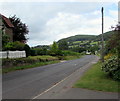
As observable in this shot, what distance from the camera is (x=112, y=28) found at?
39.4 ft

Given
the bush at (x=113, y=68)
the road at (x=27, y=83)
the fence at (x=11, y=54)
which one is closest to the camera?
the road at (x=27, y=83)

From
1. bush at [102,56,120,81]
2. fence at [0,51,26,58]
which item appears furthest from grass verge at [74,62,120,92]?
fence at [0,51,26,58]

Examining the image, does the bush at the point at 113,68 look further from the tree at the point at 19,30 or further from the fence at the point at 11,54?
the tree at the point at 19,30

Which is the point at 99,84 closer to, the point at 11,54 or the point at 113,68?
the point at 113,68

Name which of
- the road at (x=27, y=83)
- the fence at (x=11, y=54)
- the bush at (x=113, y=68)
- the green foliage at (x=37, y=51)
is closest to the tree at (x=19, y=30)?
the green foliage at (x=37, y=51)

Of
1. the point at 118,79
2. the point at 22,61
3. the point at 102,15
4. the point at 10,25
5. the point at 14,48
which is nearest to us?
the point at 118,79

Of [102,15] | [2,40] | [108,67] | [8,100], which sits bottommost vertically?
[8,100]

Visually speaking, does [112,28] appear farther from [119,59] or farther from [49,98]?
[49,98]

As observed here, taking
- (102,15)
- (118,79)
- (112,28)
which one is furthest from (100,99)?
(102,15)

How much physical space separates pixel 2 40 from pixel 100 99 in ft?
48.8

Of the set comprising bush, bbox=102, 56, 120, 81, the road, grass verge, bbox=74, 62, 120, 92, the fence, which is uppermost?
the fence

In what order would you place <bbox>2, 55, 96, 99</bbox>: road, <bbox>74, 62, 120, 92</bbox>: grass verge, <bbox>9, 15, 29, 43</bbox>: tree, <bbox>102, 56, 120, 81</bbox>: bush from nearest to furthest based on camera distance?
1. <bbox>2, 55, 96, 99</bbox>: road
2. <bbox>74, 62, 120, 92</bbox>: grass verge
3. <bbox>102, 56, 120, 81</bbox>: bush
4. <bbox>9, 15, 29, 43</bbox>: tree

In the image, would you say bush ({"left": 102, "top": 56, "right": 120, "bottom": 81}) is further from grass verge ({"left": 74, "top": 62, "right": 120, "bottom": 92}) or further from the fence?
the fence

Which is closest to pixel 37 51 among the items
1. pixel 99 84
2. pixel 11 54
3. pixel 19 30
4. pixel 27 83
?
pixel 19 30
